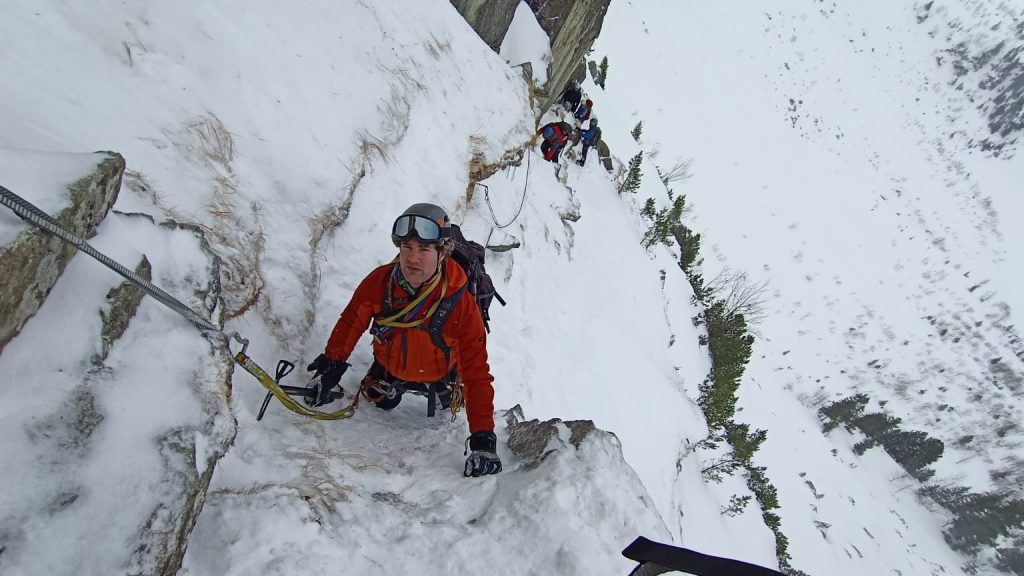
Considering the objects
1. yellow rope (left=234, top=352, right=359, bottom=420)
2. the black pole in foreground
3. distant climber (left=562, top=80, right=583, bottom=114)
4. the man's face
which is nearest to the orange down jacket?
the man's face

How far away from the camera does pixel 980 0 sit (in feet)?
205

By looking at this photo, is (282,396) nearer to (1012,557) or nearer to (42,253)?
(42,253)

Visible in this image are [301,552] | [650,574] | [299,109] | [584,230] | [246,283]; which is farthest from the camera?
[584,230]

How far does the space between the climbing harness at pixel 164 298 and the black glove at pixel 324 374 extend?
0.06 metres

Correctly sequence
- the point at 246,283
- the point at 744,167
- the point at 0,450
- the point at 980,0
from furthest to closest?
1. the point at 980,0
2. the point at 744,167
3. the point at 246,283
4. the point at 0,450

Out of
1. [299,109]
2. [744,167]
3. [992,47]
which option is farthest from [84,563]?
[992,47]

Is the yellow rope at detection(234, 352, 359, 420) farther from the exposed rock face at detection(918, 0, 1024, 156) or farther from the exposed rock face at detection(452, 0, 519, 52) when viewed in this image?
the exposed rock face at detection(918, 0, 1024, 156)

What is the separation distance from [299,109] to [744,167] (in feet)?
124

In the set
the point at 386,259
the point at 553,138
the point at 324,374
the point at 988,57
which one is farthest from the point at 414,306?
the point at 988,57

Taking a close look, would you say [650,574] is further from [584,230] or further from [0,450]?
[584,230]

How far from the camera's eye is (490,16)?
399 inches

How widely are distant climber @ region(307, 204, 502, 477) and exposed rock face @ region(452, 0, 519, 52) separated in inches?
337

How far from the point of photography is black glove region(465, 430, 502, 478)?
120 inches

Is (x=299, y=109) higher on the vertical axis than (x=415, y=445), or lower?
higher
